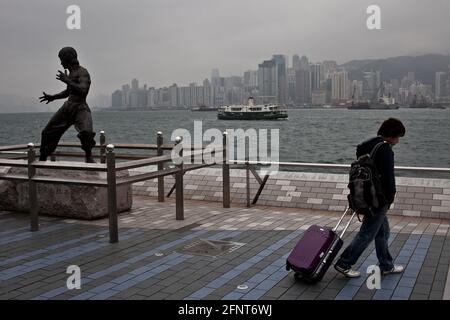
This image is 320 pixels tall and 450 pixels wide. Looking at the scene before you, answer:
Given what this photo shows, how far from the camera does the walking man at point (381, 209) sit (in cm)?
514

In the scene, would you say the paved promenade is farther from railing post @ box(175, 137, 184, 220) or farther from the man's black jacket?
the man's black jacket

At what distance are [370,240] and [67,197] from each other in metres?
4.92

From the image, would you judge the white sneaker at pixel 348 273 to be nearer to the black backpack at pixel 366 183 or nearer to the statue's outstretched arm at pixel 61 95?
the black backpack at pixel 366 183

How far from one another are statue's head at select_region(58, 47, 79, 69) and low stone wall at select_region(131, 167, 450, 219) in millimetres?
3199

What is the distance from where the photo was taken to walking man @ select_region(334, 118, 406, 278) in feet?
16.9

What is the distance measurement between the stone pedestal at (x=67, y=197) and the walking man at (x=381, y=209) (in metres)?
4.18

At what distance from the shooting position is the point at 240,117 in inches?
3255

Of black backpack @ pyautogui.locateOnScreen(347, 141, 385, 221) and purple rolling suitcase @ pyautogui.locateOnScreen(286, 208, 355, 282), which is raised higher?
black backpack @ pyautogui.locateOnScreen(347, 141, 385, 221)

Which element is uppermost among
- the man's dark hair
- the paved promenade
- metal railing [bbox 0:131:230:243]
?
the man's dark hair

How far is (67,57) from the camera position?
8547 mm

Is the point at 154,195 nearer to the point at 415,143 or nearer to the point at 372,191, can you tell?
the point at 372,191

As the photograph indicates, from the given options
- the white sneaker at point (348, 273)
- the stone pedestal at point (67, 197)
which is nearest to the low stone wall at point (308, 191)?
the stone pedestal at point (67, 197)

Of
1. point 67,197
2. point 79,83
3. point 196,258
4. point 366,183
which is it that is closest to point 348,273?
point 366,183

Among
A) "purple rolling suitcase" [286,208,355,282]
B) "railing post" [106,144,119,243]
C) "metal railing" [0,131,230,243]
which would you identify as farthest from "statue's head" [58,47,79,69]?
"purple rolling suitcase" [286,208,355,282]
